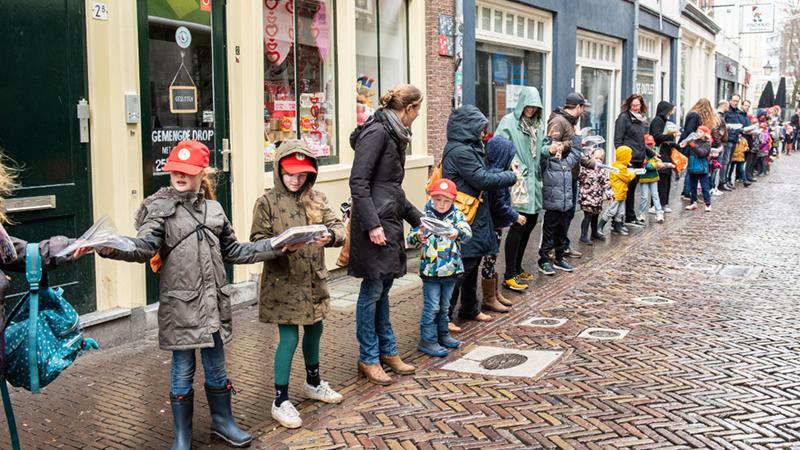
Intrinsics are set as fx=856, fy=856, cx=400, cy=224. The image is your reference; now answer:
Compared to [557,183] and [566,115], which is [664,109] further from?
[557,183]

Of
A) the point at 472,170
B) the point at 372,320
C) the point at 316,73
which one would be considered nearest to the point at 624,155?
the point at 316,73

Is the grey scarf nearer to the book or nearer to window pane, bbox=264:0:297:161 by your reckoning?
the book

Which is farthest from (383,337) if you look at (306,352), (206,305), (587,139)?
(587,139)

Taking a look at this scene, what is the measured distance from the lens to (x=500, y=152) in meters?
7.19

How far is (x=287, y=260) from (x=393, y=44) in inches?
256

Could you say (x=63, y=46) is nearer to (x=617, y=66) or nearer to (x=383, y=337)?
(x=383, y=337)

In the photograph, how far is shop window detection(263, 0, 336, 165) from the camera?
865cm

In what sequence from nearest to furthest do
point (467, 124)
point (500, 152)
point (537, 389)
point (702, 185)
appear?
point (537, 389), point (467, 124), point (500, 152), point (702, 185)

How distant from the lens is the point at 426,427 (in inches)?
191

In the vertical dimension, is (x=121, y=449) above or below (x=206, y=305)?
below

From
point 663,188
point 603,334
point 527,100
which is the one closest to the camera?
point 603,334

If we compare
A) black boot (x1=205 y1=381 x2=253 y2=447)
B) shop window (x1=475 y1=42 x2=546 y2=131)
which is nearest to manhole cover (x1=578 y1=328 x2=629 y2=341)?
black boot (x1=205 y1=381 x2=253 y2=447)

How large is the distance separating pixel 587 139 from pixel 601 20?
777 cm

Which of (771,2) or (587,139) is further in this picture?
(771,2)
